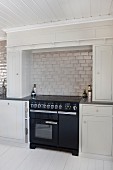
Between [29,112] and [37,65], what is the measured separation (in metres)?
1.13

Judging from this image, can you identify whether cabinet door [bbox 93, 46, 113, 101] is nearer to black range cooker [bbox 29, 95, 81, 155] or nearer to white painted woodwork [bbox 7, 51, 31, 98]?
black range cooker [bbox 29, 95, 81, 155]

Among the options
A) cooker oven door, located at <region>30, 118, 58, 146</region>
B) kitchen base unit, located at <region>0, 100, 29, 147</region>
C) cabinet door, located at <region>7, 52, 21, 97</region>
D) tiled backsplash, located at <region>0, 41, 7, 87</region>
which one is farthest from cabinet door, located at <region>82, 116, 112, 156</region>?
tiled backsplash, located at <region>0, 41, 7, 87</region>

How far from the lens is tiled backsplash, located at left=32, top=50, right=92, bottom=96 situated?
3.32 metres

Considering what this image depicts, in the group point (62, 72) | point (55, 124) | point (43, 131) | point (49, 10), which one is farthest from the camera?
point (62, 72)

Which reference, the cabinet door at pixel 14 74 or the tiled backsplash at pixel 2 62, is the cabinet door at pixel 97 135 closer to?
the cabinet door at pixel 14 74

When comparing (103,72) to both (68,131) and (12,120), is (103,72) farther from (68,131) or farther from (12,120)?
(12,120)

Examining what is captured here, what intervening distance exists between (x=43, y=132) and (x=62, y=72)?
130cm

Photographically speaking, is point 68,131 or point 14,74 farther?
point 14,74

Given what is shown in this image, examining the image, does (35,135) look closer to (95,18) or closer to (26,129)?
(26,129)

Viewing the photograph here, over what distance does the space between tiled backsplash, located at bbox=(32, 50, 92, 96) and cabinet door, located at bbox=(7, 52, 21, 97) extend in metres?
0.50

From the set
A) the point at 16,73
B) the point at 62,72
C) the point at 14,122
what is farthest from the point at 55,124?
the point at 16,73

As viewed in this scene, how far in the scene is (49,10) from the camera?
2363 mm

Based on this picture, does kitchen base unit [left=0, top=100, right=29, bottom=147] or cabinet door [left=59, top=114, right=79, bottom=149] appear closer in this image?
cabinet door [left=59, top=114, right=79, bottom=149]

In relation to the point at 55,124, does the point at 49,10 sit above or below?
above
